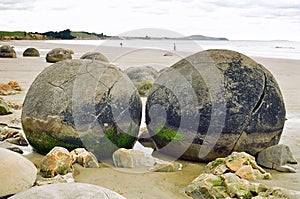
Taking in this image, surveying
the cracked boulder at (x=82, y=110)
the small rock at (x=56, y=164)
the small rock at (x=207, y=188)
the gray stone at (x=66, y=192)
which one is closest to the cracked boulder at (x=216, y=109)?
the cracked boulder at (x=82, y=110)

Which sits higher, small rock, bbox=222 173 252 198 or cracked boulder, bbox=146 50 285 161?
cracked boulder, bbox=146 50 285 161

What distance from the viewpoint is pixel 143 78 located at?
13000 millimetres

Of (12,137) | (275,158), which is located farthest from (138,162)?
(12,137)

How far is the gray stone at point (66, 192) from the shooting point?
3.10m

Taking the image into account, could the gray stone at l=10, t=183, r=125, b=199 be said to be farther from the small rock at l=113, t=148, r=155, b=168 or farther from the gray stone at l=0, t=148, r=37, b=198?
the small rock at l=113, t=148, r=155, b=168

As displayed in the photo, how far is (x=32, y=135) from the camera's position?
19.8 ft

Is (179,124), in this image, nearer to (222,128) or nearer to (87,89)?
(222,128)

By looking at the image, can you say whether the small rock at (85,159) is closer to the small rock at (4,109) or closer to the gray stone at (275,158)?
the gray stone at (275,158)

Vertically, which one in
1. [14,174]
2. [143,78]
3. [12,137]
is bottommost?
[12,137]

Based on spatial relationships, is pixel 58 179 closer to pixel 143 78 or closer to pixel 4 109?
pixel 4 109

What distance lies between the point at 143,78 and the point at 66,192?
9968mm

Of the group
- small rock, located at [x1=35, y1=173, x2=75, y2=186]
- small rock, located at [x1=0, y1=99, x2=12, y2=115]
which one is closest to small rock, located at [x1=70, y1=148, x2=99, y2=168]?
small rock, located at [x1=35, y1=173, x2=75, y2=186]

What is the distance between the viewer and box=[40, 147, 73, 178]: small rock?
491 centimetres

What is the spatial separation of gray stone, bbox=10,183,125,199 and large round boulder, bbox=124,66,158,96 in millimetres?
9099
